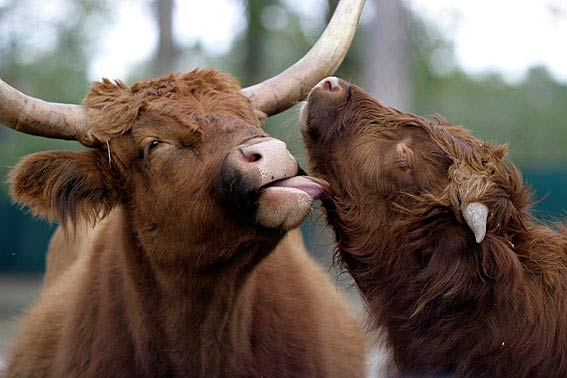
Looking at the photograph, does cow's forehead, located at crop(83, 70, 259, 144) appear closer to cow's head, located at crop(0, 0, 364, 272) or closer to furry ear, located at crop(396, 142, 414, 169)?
cow's head, located at crop(0, 0, 364, 272)

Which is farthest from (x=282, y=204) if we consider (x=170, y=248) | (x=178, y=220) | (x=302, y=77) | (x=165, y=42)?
(x=165, y=42)

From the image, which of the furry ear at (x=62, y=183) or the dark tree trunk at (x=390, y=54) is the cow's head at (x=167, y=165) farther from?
the dark tree trunk at (x=390, y=54)

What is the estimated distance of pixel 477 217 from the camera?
428cm

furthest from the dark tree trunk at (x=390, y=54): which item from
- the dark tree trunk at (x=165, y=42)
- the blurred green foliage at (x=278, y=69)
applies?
the blurred green foliage at (x=278, y=69)

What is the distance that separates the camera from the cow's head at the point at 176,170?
439cm

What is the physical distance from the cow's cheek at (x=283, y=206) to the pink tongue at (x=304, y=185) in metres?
0.05

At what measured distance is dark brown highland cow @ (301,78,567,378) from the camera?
14.3 feet

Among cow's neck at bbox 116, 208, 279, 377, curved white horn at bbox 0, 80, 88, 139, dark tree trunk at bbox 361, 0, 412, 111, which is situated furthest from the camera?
dark tree trunk at bbox 361, 0, 412, 111

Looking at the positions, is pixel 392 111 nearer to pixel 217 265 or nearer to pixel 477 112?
pixel 217 265

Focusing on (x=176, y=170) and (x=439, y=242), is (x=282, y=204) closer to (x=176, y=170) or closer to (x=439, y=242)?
(x=176, y=170)

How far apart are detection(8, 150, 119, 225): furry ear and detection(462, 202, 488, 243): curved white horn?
6.01ft

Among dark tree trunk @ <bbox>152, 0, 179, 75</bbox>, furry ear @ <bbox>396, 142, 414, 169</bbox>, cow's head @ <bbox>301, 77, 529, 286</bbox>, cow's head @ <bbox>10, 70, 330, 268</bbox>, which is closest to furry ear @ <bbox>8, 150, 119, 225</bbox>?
cow's head @ <bbox>10, 70, 330, 268</bbox>

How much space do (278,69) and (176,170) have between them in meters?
23.9

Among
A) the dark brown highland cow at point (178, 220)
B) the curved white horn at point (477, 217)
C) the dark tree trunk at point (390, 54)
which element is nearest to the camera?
the curved white horn at point (477, 217)
